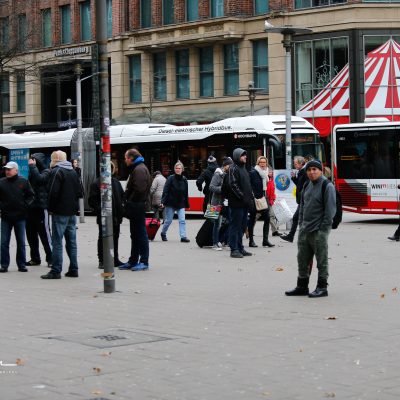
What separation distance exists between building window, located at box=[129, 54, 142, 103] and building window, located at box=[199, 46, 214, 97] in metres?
4.15

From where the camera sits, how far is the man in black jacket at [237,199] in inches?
760

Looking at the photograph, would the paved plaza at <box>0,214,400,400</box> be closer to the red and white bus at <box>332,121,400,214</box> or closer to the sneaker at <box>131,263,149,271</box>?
the sneaker at <box>131,263,149,271</box>

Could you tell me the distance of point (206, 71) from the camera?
173 feet

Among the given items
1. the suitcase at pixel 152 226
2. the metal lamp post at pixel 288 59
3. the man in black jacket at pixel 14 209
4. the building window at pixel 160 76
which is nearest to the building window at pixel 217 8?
the building window at pixel 160 76

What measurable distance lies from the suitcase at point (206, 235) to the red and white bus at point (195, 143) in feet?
36.0

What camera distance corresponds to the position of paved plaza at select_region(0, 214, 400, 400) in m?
8.09

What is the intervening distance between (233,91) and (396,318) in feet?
132

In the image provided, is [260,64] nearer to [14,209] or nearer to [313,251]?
[14,209]

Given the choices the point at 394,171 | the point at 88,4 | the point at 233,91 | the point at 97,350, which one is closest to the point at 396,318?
the point at 97,350

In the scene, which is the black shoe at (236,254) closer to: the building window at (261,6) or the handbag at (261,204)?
the handbag at (261,204)

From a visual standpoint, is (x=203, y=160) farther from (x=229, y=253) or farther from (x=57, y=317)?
(x=57, y=317)

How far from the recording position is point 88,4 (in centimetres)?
5838

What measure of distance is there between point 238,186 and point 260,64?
31.4 meters

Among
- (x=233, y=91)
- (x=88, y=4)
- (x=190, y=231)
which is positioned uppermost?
(x=88, y=4)
